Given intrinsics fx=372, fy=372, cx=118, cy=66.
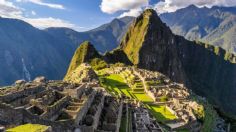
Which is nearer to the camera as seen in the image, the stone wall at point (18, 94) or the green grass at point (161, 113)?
the stone wall at point (18, 94)

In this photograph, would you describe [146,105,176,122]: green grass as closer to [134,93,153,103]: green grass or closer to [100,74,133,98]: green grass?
[134,93,153,103]: green grass

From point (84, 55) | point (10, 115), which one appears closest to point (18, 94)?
point (10, 115)

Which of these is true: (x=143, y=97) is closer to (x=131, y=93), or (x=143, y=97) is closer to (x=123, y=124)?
(x=131, y=93)

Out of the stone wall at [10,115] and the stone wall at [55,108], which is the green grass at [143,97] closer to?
the stone wall at [55,108]

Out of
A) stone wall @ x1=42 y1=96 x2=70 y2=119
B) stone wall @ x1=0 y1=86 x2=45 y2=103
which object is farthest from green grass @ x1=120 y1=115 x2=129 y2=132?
stone wall @ x1=0 y1=86 x2=45 y2=103

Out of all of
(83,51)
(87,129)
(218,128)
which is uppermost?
(83,51)

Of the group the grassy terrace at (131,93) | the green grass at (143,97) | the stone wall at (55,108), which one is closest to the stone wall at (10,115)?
the stone wall at (55,108)

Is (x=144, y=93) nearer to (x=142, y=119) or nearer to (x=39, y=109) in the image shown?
(x=142, y=119)

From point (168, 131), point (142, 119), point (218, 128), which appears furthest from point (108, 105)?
point (218, 128)
